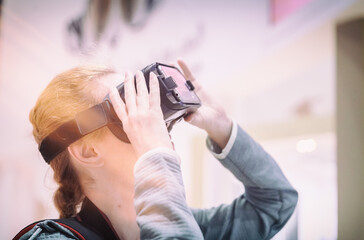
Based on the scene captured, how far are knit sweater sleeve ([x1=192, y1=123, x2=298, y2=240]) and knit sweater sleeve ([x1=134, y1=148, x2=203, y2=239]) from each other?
0.77ft

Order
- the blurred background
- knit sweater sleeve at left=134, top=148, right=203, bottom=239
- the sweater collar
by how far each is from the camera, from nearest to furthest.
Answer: knit sweater sleeve at left=134, top=148, right=203, bottom=239 → the sweater collar → the blurred background

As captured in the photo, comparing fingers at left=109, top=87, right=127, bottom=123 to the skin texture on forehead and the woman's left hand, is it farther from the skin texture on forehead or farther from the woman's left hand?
the woman's left hand

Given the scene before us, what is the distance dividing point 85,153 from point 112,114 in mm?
112

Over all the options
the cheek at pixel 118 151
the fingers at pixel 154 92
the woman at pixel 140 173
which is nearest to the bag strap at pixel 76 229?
the woman at pixel 140 173

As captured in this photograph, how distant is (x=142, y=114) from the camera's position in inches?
18.5

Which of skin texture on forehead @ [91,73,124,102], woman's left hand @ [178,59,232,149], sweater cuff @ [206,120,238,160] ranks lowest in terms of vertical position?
sweater cuff @ [206,120,238,160]

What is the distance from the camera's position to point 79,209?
654mm

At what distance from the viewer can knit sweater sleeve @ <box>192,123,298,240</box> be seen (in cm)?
66

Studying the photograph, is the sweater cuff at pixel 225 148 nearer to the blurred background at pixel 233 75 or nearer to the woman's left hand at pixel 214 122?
the woman's left hand at pixel 214 122

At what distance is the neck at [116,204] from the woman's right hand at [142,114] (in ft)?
0.53

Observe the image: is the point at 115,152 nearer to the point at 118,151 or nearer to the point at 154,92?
the point at 118,151

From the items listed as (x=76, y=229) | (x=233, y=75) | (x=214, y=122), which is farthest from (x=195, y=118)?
(x=233, y=75)

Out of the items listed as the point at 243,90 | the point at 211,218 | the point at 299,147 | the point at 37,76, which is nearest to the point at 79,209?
the point at 211,218

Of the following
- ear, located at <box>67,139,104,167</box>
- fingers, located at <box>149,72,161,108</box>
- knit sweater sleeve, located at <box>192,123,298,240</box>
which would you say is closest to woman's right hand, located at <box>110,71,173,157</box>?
fingers, located at <box>149,72,161,108</box>
